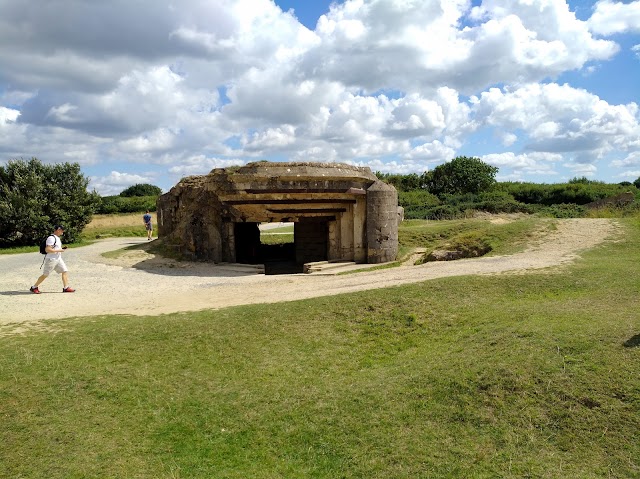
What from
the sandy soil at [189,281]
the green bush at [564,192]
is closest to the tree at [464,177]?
the green bush at [564,192]

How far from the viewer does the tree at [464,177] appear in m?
49.2

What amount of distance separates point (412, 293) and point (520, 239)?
8.46 metres

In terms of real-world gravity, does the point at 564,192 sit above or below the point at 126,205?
below

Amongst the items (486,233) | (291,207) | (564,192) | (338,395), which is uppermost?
(564,192)

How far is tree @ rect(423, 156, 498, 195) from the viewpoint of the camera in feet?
161

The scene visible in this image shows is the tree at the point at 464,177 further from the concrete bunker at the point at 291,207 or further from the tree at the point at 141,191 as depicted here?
the tree at the point at 141,191

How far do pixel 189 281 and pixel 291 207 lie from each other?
4.85 m

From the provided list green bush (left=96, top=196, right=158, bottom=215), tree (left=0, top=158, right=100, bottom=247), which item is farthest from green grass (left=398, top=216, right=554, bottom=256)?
green bush (left=96, top=196, right=158, bottom=215)

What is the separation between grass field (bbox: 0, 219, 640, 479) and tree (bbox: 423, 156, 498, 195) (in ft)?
138

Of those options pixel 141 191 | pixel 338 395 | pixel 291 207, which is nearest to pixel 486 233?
pixel 291 207

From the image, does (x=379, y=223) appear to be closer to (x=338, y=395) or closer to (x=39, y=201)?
(x=338, y=395)

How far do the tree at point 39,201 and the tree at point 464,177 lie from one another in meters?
35.3

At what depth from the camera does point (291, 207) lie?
57.2 feet

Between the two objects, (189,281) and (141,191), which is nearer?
(189,281)
